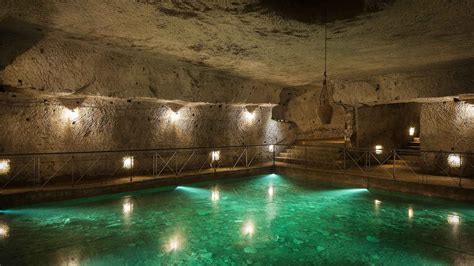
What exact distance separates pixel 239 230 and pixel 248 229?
16cm

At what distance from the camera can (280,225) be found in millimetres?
5453

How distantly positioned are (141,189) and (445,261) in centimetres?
656

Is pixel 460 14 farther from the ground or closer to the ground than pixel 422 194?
farther from the ground

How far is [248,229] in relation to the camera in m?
5.23

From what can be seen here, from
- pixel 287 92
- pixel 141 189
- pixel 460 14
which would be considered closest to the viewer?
pixel 460 14

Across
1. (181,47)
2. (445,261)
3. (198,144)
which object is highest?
(181,47)

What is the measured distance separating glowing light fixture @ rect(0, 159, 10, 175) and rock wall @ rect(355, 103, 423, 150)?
1025 centimetres

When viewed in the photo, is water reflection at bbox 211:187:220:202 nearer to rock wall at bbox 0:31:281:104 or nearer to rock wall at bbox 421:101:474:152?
rock wall at bbox 0:31:281:104

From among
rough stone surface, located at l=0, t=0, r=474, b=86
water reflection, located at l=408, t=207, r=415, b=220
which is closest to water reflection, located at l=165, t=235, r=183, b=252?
rough stone surface, located at l=0, t=0, r=474, b=86

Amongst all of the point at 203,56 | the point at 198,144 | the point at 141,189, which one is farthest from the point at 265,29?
the point at 198,144

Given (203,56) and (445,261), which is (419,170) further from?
(203,56)

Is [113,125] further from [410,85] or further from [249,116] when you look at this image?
[410,85]

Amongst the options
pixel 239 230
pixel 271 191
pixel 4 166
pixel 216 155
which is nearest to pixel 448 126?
pixel 271 191

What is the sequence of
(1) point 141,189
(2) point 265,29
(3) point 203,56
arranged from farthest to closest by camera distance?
1. (1) point 141,189
2. (3) point 203,56
3. (2) point 265,29
